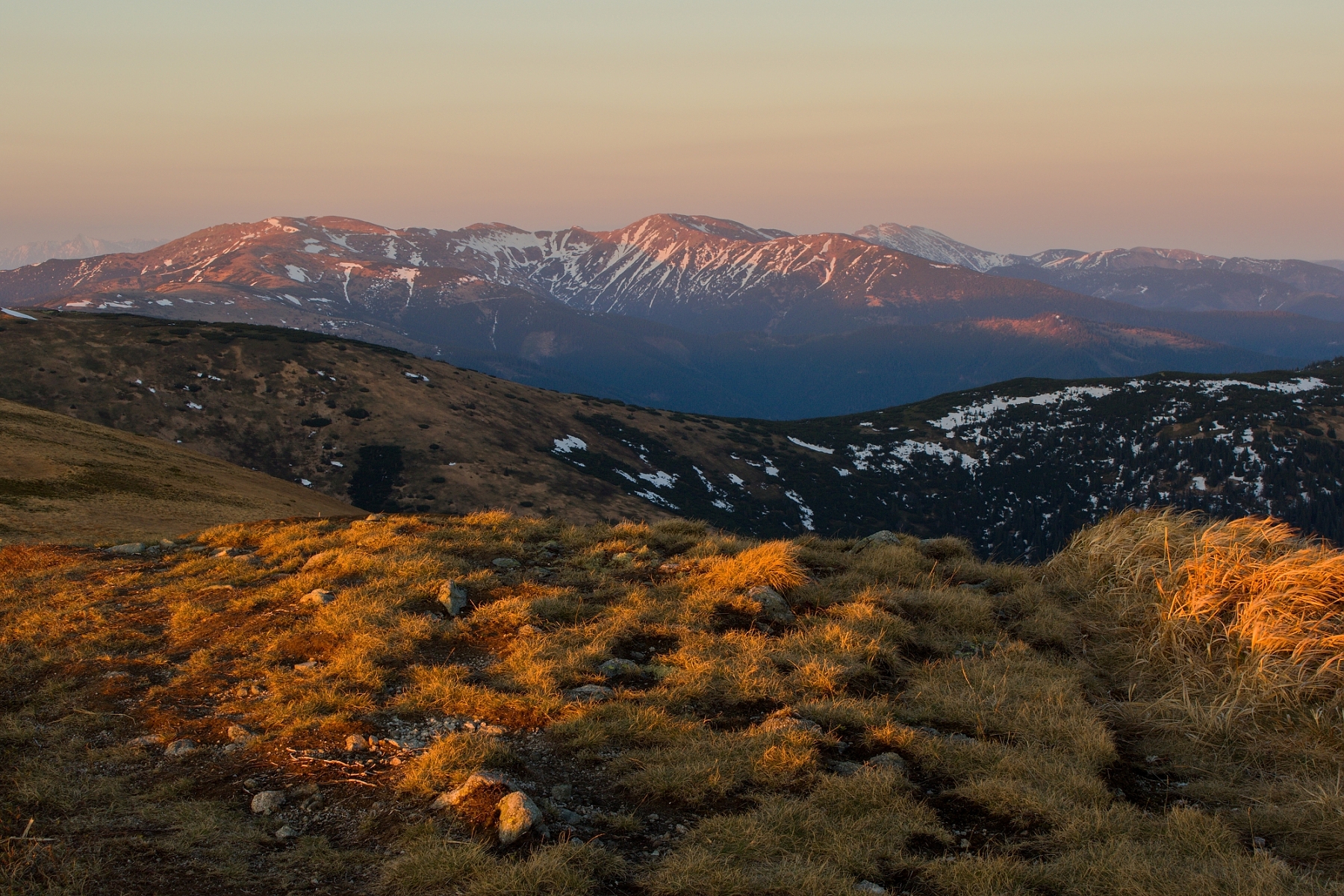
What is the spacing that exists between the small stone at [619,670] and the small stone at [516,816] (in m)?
3.46

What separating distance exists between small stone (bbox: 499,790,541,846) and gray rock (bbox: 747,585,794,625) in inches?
254

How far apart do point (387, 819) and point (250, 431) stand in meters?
148

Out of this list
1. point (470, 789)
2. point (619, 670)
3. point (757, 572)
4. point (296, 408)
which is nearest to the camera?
point (470, 789)

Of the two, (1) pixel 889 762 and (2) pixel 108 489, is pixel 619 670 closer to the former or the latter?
(1) pixel 889 762

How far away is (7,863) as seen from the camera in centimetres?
604

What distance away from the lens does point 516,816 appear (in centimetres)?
684

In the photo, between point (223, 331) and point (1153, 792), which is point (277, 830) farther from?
point (223, 331)

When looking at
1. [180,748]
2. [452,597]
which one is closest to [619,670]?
[452,597]

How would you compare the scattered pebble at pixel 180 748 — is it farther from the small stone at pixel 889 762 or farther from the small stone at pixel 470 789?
the small stone at pixel 889 762

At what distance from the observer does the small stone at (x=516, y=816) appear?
22.0ft

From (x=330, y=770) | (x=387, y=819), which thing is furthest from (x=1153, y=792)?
(x=330, y=770)

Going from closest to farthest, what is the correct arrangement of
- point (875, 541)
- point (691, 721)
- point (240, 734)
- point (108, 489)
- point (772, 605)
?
1. point (240, 734)
2. point (691, 721)
3. point (772, 605)
4. point (875, 541)
5. point (108, 489)

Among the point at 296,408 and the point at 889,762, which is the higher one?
the point at 889,762

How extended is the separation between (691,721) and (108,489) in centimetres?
2852
